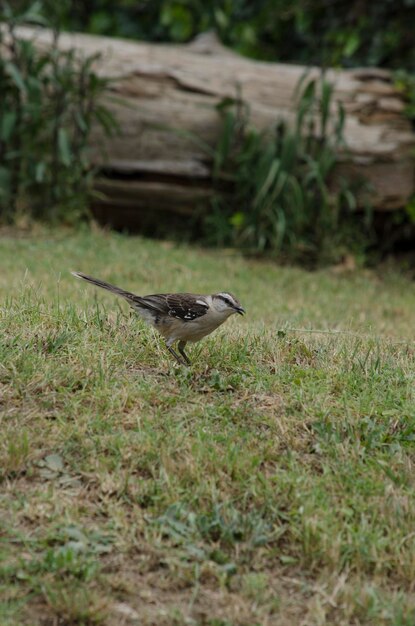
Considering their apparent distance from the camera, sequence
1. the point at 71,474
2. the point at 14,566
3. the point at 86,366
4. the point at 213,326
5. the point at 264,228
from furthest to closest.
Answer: the point at 264,228
the point at 213,326
the point at 86,366
the point at 71,474
the point at 14,566

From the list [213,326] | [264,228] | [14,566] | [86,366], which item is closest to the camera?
[14,566]

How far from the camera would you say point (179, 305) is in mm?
6574

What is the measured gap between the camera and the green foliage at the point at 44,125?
12.2m

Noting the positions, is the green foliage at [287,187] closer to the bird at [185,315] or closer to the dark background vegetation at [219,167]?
the dark background vegetation at [219,167]

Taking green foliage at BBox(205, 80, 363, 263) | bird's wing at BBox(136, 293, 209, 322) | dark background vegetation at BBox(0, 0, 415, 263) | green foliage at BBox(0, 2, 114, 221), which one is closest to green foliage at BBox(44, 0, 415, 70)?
dark background vegetation at BBox(0, 0, 415, 263)

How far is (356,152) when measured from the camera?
12922 mm

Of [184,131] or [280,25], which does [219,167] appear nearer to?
[184,131]

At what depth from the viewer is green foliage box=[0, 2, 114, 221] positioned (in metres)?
12.2

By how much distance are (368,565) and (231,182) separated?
907 cm

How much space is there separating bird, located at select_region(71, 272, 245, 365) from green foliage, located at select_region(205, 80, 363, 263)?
5.71 meters

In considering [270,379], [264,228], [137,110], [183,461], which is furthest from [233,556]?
[137,110]

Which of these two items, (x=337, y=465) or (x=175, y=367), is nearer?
(x=337, y=465)

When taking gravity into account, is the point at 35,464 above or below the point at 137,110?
below

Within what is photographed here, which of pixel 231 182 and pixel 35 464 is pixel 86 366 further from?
pixel 231 182
